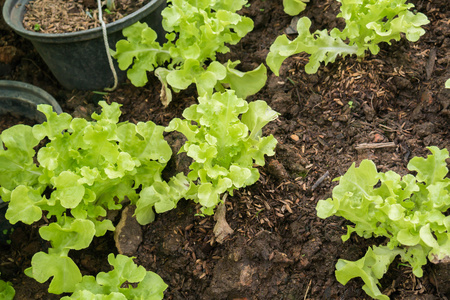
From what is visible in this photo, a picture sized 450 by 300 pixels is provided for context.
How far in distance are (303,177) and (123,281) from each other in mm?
1090

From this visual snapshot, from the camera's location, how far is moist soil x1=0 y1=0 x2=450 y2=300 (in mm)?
2219

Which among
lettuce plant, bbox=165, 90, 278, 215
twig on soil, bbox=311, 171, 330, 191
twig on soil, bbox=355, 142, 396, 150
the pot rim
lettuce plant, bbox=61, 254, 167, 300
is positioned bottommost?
twig on soil, bbox=311, 171, 330, 191

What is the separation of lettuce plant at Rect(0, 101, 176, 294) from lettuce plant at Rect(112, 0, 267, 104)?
45 centimetres

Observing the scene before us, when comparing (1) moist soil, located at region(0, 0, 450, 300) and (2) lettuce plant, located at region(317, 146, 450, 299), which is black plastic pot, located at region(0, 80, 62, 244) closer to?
(1) moist soil, located at region(0, 0, 450, 300)

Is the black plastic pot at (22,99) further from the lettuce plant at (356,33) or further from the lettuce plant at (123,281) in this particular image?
the lettuce plant at (356,33)

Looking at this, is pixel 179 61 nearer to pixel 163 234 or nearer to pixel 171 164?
pixel 171 164

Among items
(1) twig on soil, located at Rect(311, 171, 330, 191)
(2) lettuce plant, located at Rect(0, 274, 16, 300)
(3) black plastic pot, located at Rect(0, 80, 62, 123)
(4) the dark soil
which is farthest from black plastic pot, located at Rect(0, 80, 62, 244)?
(1) twig on soil, located at Rect(311, 171, 330, 191)

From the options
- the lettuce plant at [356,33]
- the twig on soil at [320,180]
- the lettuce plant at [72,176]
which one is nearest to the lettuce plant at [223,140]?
the lettuce plant at [72,176]

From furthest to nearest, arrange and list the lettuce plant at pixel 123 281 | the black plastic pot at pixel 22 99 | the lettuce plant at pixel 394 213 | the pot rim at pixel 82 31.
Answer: the black plastic pot at pixel 22 99 → the pot rim at pixel 82 31 → the lettuce plant at pixel 123 281 → the lettuce plant at pixel 394 213

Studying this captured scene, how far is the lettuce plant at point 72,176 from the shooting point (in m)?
2.12

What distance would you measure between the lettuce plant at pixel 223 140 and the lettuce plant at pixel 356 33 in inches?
19.9

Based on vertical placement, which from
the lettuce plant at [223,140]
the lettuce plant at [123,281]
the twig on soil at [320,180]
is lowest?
the twig on soil at [320,180]

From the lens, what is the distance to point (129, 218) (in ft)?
8.22

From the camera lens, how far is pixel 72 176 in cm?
212
